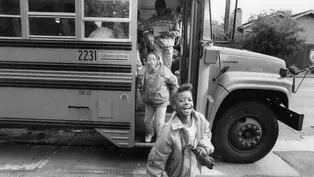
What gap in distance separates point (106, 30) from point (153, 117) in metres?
1.33

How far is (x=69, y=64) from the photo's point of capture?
374 centimetres

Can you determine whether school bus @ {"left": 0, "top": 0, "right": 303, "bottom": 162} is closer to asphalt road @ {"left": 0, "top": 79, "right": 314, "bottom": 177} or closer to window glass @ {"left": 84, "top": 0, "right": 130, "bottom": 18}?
window glass @ {"left": 84, "top": 0, "right": 130, "bottom": 18}

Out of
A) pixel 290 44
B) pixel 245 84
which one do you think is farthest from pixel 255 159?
pixel 290 44

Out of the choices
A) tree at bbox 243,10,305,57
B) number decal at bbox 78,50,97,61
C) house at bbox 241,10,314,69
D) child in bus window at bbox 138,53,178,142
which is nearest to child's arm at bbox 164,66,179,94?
child in bus window at bbox 138,53,178,142

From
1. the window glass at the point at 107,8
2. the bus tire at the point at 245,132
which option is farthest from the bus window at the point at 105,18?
the bus tire at the point at 245,132

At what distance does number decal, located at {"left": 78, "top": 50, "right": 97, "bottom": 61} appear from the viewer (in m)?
3.71

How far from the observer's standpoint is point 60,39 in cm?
371

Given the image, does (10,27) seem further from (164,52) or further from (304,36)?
(304,36)

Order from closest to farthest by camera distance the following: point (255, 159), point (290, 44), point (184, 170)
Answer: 1. point (184, 170)
2. point (255, 159)
3. point (290, 44)

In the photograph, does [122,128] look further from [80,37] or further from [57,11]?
[57,11]

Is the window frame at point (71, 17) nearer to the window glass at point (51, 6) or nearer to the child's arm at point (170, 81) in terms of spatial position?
the window glass at point (51, 6)

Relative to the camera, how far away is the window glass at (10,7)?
365 centimetres

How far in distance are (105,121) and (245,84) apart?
1980 millimetres

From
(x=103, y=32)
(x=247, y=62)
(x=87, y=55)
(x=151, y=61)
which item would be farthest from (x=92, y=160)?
(x=247, y=62)
